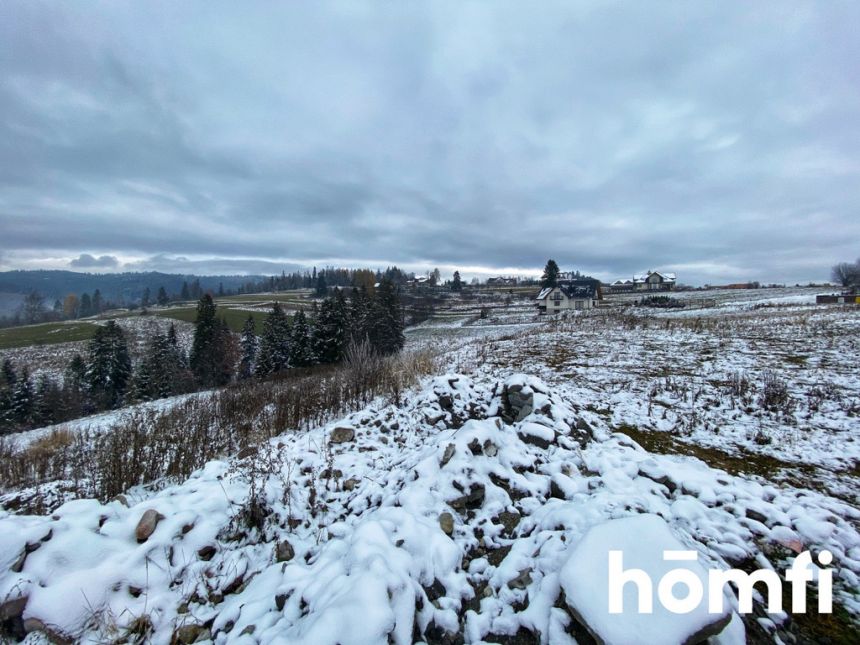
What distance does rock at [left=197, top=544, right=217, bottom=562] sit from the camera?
3.75 meters

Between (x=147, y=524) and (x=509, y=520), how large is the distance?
13.7ft

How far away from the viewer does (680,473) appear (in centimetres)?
475

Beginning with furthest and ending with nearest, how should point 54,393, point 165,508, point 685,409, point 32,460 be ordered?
point 54,393 → point 32,460 → point 685,409 → point 165,508

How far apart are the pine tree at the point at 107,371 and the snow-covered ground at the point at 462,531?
40772mm

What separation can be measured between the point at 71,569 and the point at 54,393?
41670 millimetres

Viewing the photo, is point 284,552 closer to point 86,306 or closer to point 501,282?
point 501,282

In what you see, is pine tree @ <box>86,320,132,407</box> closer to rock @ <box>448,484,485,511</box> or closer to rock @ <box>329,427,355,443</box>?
rock @ <box>329,427,355,443</box>

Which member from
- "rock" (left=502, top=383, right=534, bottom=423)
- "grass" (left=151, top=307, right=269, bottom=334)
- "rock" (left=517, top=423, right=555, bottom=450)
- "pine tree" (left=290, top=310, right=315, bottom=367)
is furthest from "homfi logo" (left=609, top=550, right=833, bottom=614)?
"grass" (left=151, top=307, right=269, bottom=334)

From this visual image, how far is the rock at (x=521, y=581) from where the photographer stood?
3256 mm

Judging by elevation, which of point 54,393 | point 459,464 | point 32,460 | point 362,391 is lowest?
point 54,393

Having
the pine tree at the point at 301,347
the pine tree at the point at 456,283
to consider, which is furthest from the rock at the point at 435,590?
the pine tree at the point at 456,283

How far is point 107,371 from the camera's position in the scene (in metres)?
35.5

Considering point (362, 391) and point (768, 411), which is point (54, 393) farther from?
point (768, 411)

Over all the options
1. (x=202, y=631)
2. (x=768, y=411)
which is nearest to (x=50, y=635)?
(x=202, y=631)
